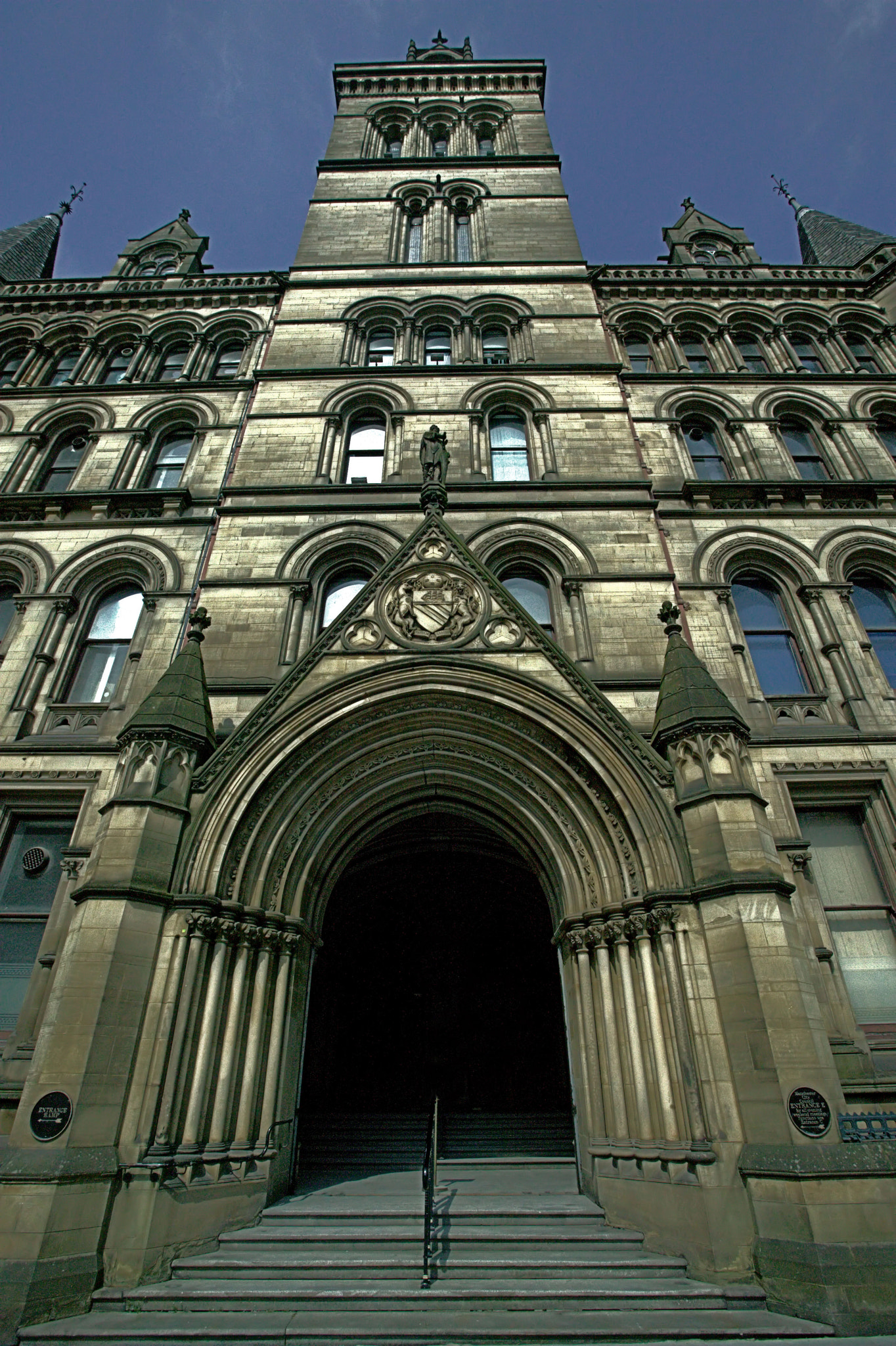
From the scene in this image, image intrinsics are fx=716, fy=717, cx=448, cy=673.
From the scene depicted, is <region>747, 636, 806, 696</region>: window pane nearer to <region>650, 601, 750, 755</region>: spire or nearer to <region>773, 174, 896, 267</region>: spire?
<region>650, 601, 750, 755</region>: spire

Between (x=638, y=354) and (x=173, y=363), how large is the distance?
36.2 ft

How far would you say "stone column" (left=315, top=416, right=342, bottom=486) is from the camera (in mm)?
13273

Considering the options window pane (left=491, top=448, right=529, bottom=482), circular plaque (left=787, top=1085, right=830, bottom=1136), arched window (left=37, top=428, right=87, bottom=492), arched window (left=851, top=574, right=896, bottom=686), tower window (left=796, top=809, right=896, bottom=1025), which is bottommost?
circular plaque (left=787, top=1085, right=830, bottom=1136)

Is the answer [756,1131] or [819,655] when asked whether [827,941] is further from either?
[819,655]

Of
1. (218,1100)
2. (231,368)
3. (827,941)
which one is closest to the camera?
(218,1100)

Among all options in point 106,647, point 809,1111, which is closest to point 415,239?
point 106,647

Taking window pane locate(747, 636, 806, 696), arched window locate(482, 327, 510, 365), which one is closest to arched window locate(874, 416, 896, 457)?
window pane locate(747, 636, 806, 696)

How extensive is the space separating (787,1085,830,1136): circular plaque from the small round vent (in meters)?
9.10

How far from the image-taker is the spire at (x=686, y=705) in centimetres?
819

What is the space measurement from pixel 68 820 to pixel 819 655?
448 inches

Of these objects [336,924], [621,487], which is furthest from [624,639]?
[336,924]

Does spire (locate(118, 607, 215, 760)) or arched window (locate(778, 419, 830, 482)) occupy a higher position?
arched window (locate(778, 419, 830, 482))

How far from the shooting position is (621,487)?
12.8 metres

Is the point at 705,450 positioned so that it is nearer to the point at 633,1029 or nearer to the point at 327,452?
the point at 327,452
